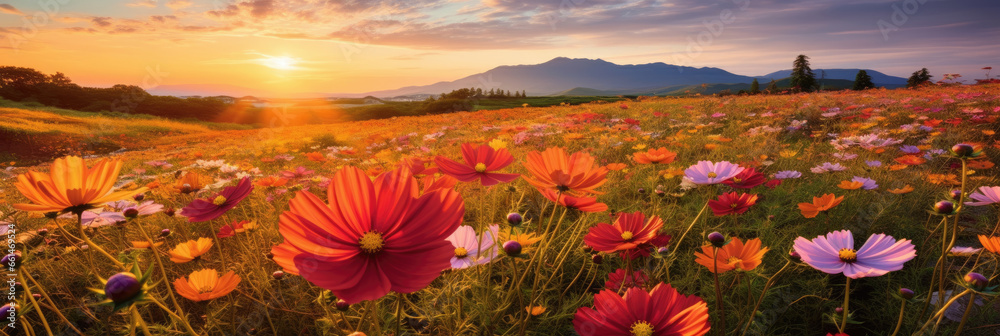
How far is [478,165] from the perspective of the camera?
0.98 metres

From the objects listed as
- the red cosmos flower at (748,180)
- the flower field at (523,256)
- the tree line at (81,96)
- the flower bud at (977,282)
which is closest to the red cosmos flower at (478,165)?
the flower field at (523,256)

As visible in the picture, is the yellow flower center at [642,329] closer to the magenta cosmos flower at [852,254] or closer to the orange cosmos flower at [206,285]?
the magenta cosmos flower at [852,254]

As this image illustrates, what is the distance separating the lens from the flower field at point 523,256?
0.66 m

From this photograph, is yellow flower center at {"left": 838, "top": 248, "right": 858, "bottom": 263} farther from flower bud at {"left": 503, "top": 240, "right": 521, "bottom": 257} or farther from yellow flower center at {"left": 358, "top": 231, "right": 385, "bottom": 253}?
yellow flower center at {"left": 358, "top": 231, "right": 385, "bottom": 253}

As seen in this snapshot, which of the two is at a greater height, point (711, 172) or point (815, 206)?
point (711, 172)

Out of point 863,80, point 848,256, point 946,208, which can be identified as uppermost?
point 863,80

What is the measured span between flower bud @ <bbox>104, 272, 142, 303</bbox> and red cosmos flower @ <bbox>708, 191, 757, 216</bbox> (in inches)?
54.8

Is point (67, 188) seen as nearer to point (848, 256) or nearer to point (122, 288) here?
point (122, 288)

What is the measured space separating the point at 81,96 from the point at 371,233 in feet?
120

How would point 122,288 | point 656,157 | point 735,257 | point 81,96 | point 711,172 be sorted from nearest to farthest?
point 122,288, point 735,257, point 711,172, point 656,157, point 81,96

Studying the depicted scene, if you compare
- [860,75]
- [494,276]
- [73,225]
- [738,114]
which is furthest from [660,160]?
[860,75]

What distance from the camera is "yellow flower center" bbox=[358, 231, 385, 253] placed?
618mm

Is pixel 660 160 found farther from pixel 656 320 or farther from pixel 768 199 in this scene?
pixel 768 199

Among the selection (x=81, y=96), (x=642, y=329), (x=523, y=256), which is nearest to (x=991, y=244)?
(x=642, y=329)
